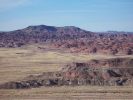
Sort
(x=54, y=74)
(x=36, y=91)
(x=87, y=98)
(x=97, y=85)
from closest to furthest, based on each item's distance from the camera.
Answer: (x=87, y=98)
(x=36, y=91)
(x=97, y=85)
(x=54, y=74)

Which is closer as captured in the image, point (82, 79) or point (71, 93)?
point (71, 93)

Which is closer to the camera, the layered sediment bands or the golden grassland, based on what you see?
the golden grassland

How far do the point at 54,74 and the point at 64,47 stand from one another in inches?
2671

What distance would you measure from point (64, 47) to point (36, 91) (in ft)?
265

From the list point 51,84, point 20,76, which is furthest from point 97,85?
point 20,76

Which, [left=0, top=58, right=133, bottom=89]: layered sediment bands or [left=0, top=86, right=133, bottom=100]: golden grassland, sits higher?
[left=0, top=58, right=133, bottom=89]: layered sediment bands

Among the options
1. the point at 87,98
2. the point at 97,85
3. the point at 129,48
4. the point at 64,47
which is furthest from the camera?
the point at 64,47

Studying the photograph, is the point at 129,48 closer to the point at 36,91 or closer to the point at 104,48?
the point at 104,48

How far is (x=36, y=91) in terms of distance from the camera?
1547 inches

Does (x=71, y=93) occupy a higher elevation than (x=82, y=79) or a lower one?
lower

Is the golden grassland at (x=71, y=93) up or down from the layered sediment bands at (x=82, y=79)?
down

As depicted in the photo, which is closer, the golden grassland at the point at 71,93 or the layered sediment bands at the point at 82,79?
the golden grassland at the point at 71,93

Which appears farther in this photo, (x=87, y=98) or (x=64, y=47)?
(x=64, y=47)

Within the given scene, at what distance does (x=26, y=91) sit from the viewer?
3944 cm
